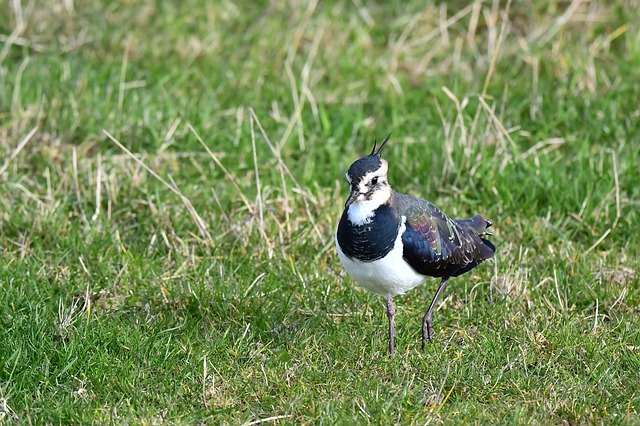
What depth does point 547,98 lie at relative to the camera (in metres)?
6.83

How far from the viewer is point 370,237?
4016 millimetres

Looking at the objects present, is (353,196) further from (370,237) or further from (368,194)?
(370,237)

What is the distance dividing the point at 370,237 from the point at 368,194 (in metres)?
0.18

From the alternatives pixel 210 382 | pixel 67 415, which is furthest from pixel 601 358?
pixel 67 415

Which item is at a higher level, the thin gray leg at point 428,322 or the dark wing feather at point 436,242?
the dark wing feather at point 436,242

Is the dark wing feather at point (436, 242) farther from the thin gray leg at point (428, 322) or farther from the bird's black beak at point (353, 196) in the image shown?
the bird's black beak at point (353, 196)

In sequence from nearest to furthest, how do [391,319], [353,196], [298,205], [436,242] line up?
[353,196] < [436,242] < [391,319] < [298,205]

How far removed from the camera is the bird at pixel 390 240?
402cm

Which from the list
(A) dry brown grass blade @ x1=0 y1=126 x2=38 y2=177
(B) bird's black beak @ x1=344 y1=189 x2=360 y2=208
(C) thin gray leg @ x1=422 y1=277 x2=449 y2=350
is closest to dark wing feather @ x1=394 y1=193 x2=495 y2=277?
(C) thin gray leg @ x1=422 y1=277 x2=449 y2=350

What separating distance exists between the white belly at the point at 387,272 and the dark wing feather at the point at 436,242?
0.04m

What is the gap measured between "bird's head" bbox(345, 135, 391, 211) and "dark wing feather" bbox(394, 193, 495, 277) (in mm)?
203

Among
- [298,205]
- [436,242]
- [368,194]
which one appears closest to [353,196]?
[368,194]

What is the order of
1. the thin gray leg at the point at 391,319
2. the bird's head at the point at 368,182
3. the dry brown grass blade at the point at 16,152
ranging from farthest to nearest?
1. the dry brown grass blade at the point at 16,152
2. the thin gray leg at the point at 391,319
3. the bird's head at the point at 368,182

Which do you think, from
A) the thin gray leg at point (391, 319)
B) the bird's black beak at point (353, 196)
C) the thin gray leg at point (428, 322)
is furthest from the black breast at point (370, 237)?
the thin gray leg at point (428, 322)
